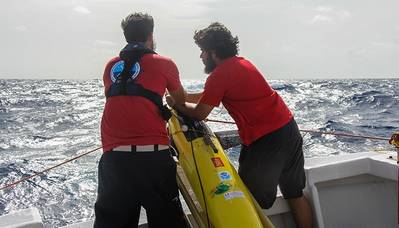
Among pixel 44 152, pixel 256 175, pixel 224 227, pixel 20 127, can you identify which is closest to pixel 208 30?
pixel 256 175

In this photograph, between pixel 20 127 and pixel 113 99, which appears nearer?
pixel 113 99

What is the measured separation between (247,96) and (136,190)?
112 cm

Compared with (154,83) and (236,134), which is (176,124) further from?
(154,83)

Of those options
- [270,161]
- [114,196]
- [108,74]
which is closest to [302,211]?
[270,161]

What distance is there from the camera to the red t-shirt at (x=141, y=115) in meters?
3.23

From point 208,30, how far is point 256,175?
1.20 metres

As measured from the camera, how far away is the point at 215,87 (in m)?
3.69

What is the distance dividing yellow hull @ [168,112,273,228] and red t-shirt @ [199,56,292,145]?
320 millimetres

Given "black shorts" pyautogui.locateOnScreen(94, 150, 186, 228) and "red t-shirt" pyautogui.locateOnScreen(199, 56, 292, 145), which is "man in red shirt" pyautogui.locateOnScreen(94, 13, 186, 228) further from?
"red t-shirt" pyautogui.locateOnScreen(199, 56, 292, 145)

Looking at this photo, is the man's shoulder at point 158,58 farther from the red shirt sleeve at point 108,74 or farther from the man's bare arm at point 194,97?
the man's bare arm at point 194,97

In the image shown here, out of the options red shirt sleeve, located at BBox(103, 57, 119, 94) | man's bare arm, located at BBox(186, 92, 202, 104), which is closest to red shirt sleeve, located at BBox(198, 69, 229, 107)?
man's bare arm, located at BBox(186, 92, 202, 104)

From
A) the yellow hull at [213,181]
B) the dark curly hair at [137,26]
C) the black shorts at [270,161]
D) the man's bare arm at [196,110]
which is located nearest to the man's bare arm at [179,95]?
the man's bare arm at [196,110]

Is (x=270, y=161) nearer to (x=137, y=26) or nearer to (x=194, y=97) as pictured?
(x=194, y=97)

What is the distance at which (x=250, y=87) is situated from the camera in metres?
3.68
